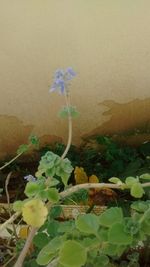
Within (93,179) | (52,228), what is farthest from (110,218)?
(93,179)

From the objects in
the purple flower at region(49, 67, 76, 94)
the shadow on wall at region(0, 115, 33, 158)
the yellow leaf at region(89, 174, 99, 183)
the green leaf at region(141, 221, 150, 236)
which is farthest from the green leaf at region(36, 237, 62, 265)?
the shadow on wall at region(0, 115, 33, 158)

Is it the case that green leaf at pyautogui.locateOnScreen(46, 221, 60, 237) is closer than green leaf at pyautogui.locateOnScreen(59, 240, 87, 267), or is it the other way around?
green leaf at pyautogui.locateOnScreen(59, 240, 87, 267)

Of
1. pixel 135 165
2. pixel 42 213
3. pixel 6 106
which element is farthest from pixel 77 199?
pixel 42 213

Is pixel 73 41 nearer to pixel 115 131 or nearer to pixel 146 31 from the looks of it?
pixel 146 31

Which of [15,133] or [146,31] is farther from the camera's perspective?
[15,133]

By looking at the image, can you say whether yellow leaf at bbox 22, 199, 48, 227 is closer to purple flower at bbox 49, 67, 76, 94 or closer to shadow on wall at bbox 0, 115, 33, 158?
purple flower at bbox 49, 67, 76, 94
